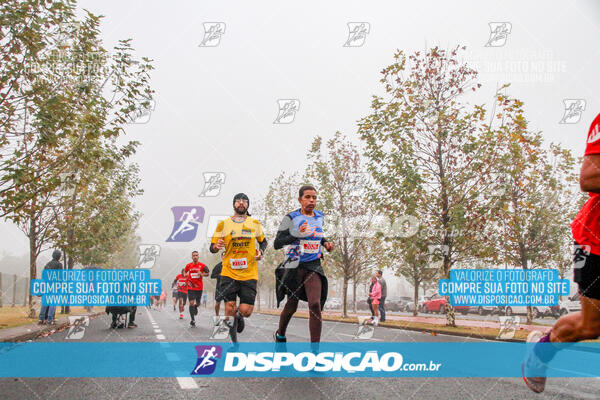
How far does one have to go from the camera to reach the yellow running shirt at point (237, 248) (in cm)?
634

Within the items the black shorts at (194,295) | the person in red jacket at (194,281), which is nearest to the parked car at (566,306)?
the black shorts at (194,295)

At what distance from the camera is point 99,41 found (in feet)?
35.5

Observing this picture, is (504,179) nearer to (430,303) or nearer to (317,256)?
(317,256)

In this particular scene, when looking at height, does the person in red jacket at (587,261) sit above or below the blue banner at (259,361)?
above

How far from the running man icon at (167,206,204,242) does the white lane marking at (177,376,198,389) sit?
10.7 meters

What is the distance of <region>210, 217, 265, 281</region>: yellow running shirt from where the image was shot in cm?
634

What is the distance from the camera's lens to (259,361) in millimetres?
5676

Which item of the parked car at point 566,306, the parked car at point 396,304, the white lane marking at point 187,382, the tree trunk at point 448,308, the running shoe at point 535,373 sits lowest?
the parked car at point 396,304

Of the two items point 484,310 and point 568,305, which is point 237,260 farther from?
point 484,310

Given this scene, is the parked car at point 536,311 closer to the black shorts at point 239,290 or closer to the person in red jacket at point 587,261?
the black shorts at point 239,290

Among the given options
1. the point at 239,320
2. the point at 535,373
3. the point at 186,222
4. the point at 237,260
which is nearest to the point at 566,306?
the point at 186,222

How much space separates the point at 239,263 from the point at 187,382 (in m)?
2.12

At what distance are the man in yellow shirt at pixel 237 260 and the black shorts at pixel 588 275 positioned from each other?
426 centimetres

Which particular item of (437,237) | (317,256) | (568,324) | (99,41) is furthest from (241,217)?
(437,237)
